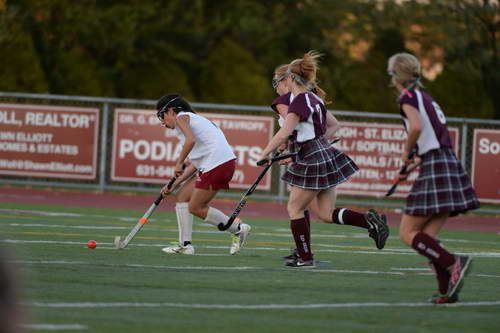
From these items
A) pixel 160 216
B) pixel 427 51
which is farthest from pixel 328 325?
pixel 427 51

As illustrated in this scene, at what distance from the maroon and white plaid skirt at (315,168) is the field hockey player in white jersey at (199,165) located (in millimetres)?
991

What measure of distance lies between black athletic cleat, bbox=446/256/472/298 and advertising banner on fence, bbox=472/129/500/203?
11.5 meters

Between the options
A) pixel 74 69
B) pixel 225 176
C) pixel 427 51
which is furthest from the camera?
pixel 427 51

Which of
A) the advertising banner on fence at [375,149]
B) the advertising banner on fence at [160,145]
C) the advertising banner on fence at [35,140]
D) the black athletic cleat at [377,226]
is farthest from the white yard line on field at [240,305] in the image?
the advertising banner on fence at [35,140]

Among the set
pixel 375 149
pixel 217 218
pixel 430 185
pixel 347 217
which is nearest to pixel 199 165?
pixel 217 218

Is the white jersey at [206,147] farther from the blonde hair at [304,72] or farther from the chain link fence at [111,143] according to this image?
the chain link fence at [111,143]

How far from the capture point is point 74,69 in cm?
2738

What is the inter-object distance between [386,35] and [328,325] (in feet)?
102

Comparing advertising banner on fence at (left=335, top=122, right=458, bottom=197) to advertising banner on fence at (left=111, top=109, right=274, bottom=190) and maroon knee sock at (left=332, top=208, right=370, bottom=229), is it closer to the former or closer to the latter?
advertising banner on fence at (left=111, top=109, right=274, bottom=190)

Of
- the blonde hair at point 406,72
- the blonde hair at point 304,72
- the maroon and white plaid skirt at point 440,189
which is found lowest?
the maroon and white plaid skirt at point 440,189

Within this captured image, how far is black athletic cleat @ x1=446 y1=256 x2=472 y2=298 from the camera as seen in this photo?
690 centimetres

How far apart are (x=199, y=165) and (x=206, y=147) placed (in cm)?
20

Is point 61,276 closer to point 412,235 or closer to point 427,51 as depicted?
point 412,235

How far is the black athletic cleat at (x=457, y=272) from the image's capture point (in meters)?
6.90
